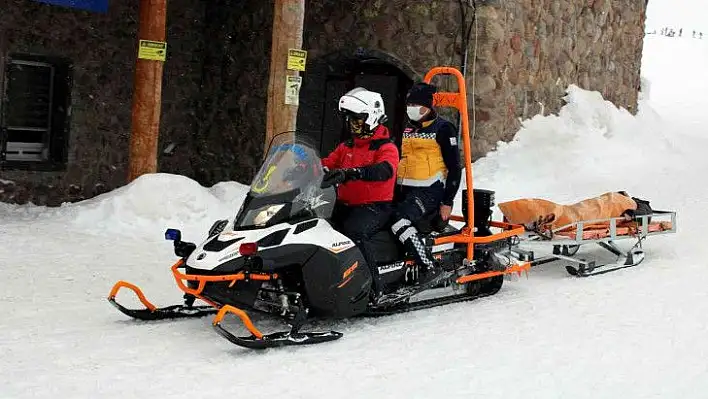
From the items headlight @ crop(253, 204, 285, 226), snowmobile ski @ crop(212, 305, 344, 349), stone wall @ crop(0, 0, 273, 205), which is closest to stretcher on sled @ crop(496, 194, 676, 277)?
snowmobile ski @ crop(212, 305, 344, 349)

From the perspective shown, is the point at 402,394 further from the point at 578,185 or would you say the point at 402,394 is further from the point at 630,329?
the point at 578,185

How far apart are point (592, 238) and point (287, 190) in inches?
114

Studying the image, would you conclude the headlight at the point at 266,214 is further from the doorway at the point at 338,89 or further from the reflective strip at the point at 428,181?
the doorway at the point at 338,89

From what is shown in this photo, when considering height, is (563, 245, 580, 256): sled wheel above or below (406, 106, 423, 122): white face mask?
below

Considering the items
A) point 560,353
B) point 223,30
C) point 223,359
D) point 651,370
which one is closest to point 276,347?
point 223,359

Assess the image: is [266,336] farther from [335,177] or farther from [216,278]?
[335,177]

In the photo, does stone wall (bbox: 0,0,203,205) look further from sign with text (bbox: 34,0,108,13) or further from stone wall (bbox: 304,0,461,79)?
Result: stone wall (bbox: 304,0,461,79)

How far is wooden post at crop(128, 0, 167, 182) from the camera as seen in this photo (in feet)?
27.6

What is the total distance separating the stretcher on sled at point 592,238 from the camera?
6574 mm

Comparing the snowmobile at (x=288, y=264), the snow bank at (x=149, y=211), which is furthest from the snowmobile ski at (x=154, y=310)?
the snow bank at (x=149, y=211)

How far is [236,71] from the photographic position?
38.9 feet

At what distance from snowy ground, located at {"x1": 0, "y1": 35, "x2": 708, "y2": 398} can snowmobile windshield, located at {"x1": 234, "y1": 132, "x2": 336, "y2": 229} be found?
724 millimetres

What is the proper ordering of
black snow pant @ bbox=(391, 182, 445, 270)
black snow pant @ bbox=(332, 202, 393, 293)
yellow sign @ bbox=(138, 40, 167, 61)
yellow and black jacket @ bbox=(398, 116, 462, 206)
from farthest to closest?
yellow sign @ bbox=(138, 40, 167, 61)
yellow and black jacket @ bbox=(398, 116, 462, 206)
black snow pant @ bbox=(391, 182, 445, 270)
black snow pant @ bbox=(332, 202, 393, 293)

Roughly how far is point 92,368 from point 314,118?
8158 mm
